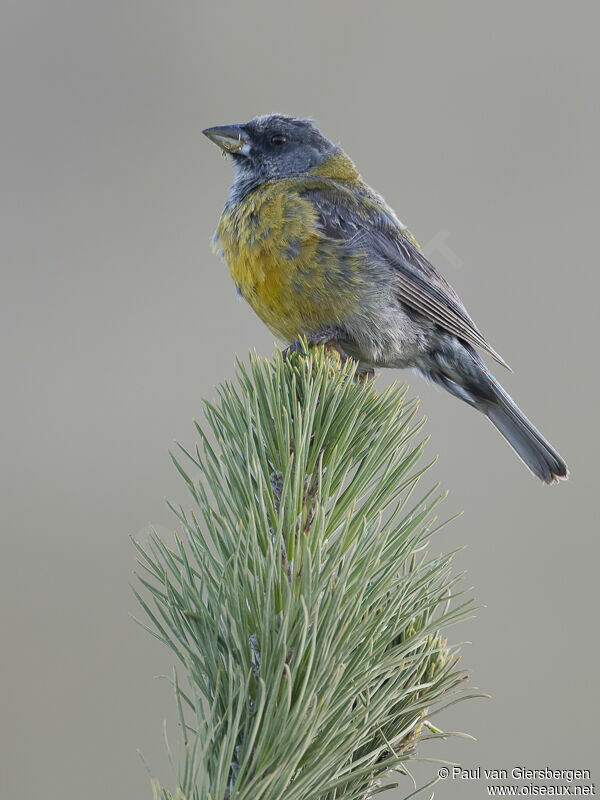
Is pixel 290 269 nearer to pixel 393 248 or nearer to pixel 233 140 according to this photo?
pixel 393 248

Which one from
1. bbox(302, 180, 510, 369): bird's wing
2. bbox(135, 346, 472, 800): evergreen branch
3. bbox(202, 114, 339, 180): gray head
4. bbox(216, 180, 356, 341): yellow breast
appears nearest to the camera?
bbox(135, 346, 472, 800): evergreen branch

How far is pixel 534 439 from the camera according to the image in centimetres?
267

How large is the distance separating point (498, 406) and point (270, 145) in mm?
1302

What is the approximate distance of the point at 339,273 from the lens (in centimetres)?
247

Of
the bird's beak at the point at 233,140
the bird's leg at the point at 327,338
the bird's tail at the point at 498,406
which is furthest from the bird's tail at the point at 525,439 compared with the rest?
the bird's beak at the point at 233,140

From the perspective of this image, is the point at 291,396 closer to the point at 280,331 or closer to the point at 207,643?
the point at 207,643

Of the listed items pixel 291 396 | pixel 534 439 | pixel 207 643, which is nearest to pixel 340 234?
pixel 534 439

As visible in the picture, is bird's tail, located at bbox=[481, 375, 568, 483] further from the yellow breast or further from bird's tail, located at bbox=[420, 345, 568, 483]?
the yellow breast

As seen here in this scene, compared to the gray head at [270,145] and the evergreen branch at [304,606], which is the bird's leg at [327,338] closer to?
the gray head at [270,145]

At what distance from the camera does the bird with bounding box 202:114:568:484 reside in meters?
2.44

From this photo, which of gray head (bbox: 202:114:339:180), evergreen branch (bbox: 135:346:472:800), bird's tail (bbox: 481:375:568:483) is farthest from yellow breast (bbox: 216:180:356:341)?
evergreen branch (bbox: 135:346:472:800)

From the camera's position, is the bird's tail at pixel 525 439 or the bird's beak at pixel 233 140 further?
the bird's beak at pixel 233 140

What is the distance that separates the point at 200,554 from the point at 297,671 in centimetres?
23

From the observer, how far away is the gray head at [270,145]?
2943 mm
